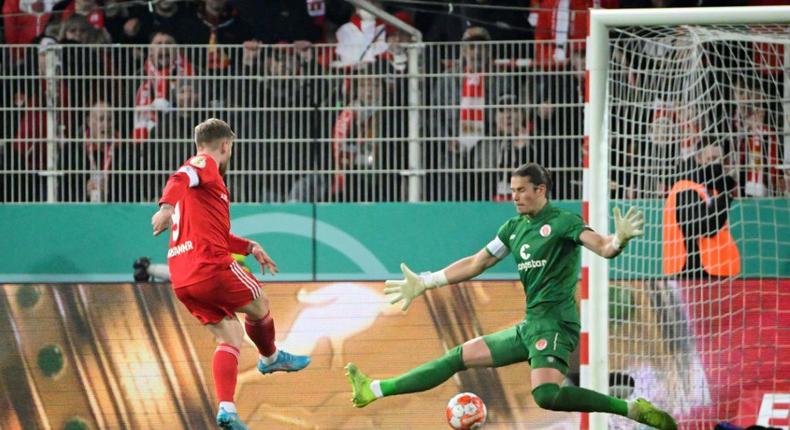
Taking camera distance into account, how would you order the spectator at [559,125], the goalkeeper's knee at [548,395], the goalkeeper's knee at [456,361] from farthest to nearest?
the spectator at [559,125], the goalkeeper's knee at [456,361], the goalkeeper's knee at [548,395]

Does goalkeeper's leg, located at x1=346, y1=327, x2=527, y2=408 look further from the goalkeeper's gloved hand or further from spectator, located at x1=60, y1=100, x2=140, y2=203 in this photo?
spectator, located at x1=60, y1=100, x2=140, y2=203

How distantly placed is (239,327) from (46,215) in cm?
392

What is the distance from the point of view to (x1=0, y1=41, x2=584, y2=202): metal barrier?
1202 cm

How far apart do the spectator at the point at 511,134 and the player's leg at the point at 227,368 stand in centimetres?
364

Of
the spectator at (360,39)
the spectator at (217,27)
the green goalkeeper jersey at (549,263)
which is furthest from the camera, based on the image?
the spectator at (217,27)

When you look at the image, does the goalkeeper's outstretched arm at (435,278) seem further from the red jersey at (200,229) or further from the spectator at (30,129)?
the spectator at (30,129)

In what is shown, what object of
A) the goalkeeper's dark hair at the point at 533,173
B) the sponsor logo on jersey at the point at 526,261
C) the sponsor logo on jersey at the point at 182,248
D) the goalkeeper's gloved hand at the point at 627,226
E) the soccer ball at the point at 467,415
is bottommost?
the soccer ball at the point at 467,415

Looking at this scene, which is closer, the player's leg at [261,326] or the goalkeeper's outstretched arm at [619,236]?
the goalkeeper's outstretched arm at [619,236]

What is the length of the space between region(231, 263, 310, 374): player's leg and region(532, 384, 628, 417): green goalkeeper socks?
158 cm

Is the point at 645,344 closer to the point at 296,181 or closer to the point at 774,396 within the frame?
the point at 774,396

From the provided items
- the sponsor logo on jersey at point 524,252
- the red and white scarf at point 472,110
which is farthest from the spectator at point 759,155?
the sponsor logo on jersey at point 524,252

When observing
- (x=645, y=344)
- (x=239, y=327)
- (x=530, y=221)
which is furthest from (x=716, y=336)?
(x=239, y=327)

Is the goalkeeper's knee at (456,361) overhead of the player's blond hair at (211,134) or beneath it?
beneath

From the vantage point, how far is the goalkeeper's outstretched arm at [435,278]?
9.38 m
